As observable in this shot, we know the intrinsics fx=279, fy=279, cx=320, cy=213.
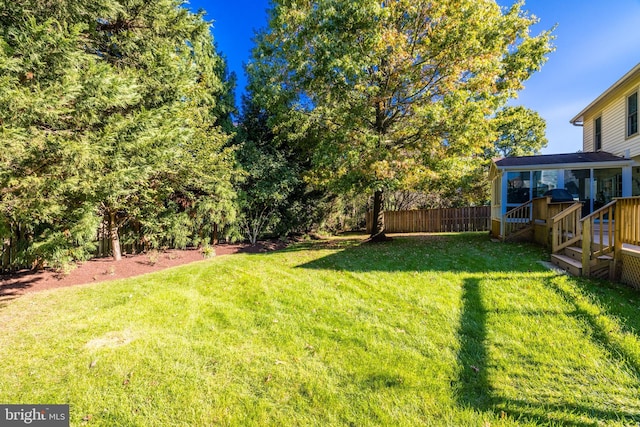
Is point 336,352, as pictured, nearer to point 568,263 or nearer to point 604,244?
point 568,263

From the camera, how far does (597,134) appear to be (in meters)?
11.8

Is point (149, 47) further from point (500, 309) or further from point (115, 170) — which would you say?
point (500, 309)

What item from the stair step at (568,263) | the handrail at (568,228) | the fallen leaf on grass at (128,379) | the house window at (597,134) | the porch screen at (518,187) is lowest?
the fallen leaf on grass at (128,379)

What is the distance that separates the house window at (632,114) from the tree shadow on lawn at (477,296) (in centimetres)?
584

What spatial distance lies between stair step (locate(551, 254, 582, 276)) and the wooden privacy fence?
10428 millimetres

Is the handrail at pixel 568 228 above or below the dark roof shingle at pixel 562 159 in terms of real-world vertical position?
below

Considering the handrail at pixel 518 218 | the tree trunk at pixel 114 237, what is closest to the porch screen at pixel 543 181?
the handrail at pixel 518 218

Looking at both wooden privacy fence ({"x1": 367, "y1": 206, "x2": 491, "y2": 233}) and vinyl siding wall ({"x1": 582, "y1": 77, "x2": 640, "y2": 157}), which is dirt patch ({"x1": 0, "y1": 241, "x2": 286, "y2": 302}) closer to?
wooden privacy fence ({"x1": 367, "y1": 206, "x2": 491, "y2": 233})

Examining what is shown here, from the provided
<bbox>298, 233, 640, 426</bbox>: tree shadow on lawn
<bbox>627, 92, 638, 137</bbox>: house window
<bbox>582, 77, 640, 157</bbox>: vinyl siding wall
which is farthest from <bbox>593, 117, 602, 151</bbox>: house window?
<bbox>298, 233, 640, 426</bbox>: tree shadow on lawn

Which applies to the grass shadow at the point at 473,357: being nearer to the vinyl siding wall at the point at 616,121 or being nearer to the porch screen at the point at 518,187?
the porch screen at the point at 518,187

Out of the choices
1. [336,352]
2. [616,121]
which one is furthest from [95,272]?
[616,121]

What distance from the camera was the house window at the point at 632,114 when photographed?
363 inches

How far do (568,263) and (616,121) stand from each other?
8.96m

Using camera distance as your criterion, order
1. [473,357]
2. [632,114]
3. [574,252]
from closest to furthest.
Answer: [473,357] < [574,252] < [632,114]
